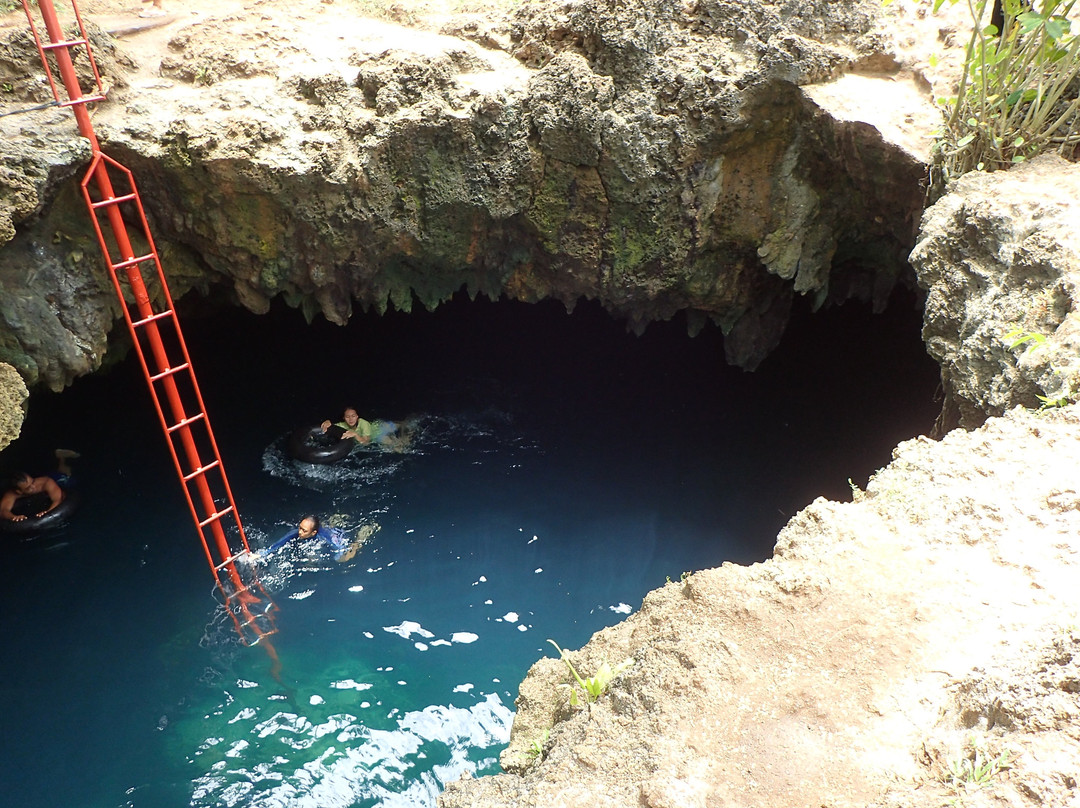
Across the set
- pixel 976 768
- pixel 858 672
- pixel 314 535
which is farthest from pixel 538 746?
pixel 314 535

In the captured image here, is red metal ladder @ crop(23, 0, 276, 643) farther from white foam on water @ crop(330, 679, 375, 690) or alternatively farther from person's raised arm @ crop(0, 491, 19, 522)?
person's raised arm @ crop(0, 491, 19, 522)

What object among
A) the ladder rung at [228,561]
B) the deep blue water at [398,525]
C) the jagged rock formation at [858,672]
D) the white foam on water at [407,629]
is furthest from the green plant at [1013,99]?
the ladder rung at [228,561]

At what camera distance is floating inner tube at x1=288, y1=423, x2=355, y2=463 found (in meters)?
7.54

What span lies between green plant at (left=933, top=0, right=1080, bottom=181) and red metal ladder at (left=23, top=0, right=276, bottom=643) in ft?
17.7

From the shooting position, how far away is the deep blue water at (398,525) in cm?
521

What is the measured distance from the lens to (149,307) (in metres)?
4.81

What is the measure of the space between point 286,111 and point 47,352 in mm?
2355

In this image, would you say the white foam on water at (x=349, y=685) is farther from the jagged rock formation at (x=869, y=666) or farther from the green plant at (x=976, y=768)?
the green plant at (x=976, y=768)

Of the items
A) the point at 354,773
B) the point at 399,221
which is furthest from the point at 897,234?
the point at 354,773

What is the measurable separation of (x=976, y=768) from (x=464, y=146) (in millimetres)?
5022

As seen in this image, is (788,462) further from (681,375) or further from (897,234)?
(897,234)

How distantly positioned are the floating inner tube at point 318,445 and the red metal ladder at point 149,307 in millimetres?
818

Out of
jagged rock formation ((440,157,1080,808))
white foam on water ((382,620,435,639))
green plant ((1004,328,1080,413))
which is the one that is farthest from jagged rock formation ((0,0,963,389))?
jagged rock formation ((440,157,1080,808))

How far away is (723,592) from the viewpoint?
2584mm
